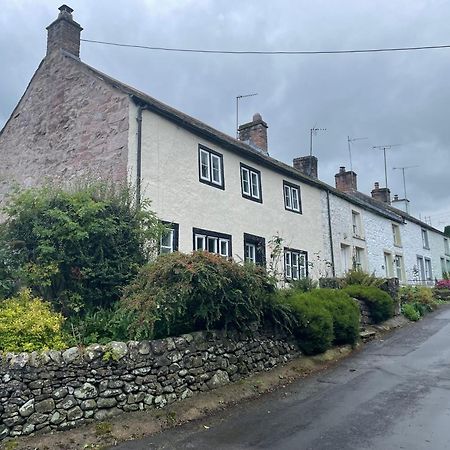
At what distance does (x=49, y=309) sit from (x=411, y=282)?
1148 inches

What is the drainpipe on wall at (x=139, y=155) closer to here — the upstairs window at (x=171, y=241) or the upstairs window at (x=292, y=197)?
the upstairs window at (x=171, y=241)

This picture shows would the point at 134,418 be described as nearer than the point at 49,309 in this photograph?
Yes

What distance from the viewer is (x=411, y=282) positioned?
3309 cm

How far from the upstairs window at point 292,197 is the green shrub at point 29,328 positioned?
43.8ft

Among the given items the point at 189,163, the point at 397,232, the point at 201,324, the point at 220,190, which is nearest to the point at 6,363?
the point at 201,324

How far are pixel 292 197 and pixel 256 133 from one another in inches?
182

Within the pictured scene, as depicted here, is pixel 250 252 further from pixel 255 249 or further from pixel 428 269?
pixel 428 269

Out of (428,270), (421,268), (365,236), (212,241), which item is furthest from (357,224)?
(428,270)

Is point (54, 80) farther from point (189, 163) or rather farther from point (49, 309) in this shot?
point (49, 309)

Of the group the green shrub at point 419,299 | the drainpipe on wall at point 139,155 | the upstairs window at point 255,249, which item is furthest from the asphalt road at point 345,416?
the green shrub at point 419,299

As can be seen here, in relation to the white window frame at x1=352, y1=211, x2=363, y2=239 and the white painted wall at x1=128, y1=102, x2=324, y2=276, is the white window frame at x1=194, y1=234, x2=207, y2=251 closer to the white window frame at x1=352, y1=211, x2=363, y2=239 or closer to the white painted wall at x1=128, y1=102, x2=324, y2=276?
the white painted wall at x1=128, y1=102, x2=324, y2=276

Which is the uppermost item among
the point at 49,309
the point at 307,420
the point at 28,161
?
the point at 28,161

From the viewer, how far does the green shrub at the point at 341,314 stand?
1310cm

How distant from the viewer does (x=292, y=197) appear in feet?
69.1
